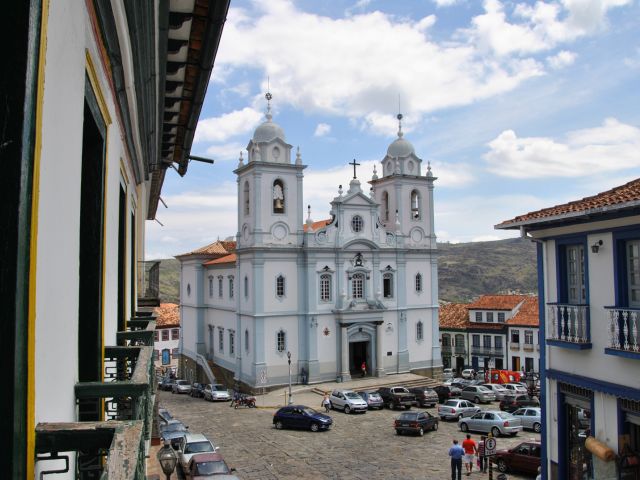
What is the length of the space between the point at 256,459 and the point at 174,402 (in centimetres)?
1678

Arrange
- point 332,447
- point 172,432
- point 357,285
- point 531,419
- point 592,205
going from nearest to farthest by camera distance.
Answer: point 592,205 < point 172,432 < point 332,447 < point 531,419 < point 357,285

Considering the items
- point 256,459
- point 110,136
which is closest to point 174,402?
point 256,459

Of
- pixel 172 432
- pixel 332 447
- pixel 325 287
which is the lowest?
pixel 332 447

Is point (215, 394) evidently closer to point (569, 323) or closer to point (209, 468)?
point (209, 468)

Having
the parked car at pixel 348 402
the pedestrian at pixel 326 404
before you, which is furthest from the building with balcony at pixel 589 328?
the pedestrian at pixel 326 404

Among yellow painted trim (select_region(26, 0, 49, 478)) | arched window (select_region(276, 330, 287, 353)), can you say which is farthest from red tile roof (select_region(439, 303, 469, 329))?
yellow painted trim (select_region(26, 0, 49, 478))

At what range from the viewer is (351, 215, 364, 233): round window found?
131 ft

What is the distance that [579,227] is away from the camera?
11.4 metres

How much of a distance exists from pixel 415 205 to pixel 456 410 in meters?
17.9

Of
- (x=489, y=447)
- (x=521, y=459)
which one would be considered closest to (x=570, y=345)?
(x=489, y=447)

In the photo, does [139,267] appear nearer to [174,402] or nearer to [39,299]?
[39,299]

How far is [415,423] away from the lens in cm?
2575

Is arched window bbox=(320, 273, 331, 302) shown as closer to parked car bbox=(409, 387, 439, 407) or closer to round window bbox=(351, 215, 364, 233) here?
round window bbox=(351, 215, 364, 233)

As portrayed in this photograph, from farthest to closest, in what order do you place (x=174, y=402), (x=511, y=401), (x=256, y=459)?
(x=174, y=402)
(x=511, y=401)
(x=256, y=459)
